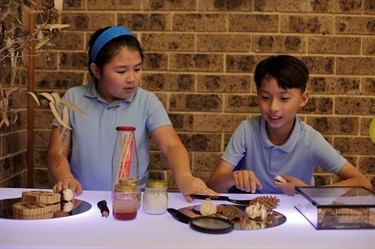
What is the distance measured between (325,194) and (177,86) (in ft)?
4.83

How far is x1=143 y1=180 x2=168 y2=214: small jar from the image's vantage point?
1.33m

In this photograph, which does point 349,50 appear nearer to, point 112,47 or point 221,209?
point 112,47

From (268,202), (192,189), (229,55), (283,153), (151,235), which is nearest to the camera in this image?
(151,235)

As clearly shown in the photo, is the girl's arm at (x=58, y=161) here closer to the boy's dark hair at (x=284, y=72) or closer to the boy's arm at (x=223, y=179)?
the boy's arm at (x=223, y=179)

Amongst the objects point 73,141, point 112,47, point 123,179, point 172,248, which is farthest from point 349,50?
point 172,248

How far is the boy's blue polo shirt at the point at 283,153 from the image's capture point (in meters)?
2.05

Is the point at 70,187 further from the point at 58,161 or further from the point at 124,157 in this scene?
the point at 58,161

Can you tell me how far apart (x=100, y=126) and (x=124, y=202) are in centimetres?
88

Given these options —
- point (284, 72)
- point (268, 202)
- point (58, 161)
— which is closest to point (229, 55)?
point (284, 72)

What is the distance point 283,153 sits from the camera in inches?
81.7

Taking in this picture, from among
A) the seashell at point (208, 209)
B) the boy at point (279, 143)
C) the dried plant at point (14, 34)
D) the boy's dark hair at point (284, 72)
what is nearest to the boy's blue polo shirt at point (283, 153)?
the boy at point (279, 143)

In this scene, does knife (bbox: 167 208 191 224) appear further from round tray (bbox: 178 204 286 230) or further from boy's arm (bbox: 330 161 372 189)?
boy's arm (bbox: 330 161 372 189)

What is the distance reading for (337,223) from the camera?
47.6 inches

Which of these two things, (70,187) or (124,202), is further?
(70,187)
